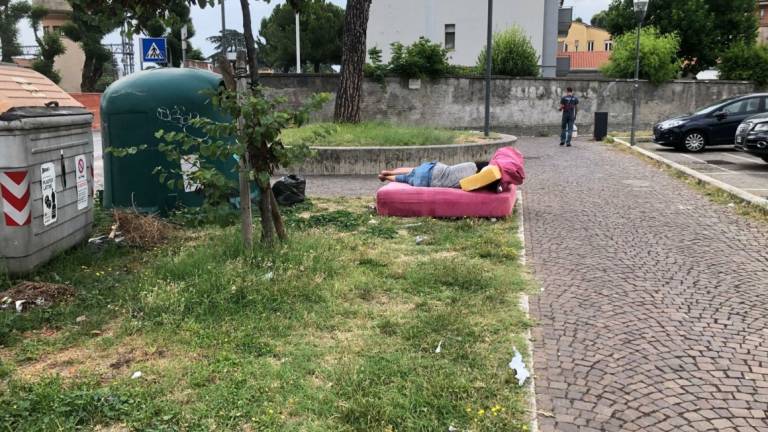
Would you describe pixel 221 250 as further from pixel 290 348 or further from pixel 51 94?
pixel 51 94

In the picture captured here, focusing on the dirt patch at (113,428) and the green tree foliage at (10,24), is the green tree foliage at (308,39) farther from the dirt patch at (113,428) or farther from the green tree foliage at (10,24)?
the dirt patch at (113,428)

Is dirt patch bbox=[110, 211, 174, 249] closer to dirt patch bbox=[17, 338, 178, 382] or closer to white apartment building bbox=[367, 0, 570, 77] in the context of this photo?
dirt patch bbox=[17, 338, 178, 382]

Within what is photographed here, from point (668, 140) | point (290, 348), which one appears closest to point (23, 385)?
point (290, 348)

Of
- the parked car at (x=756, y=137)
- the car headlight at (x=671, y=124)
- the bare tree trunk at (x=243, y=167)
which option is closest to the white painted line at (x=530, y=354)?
the bare tree trunk at (x=243, y=167)

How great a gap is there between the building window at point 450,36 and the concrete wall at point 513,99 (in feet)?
64.3

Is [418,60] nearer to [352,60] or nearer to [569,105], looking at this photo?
[569,105]

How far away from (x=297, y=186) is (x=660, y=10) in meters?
36.9

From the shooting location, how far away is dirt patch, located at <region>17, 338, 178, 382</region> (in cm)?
367

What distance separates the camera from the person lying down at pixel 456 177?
790 cm

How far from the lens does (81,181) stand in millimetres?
6234

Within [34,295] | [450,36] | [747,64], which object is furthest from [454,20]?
[34,295]

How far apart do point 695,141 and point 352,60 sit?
962 cm

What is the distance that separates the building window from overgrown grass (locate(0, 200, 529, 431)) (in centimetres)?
3948

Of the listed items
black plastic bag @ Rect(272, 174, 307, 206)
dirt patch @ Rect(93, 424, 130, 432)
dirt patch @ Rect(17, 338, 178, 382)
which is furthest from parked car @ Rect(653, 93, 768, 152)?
dirt patch @ Rect(93, 424, 130, 432)
